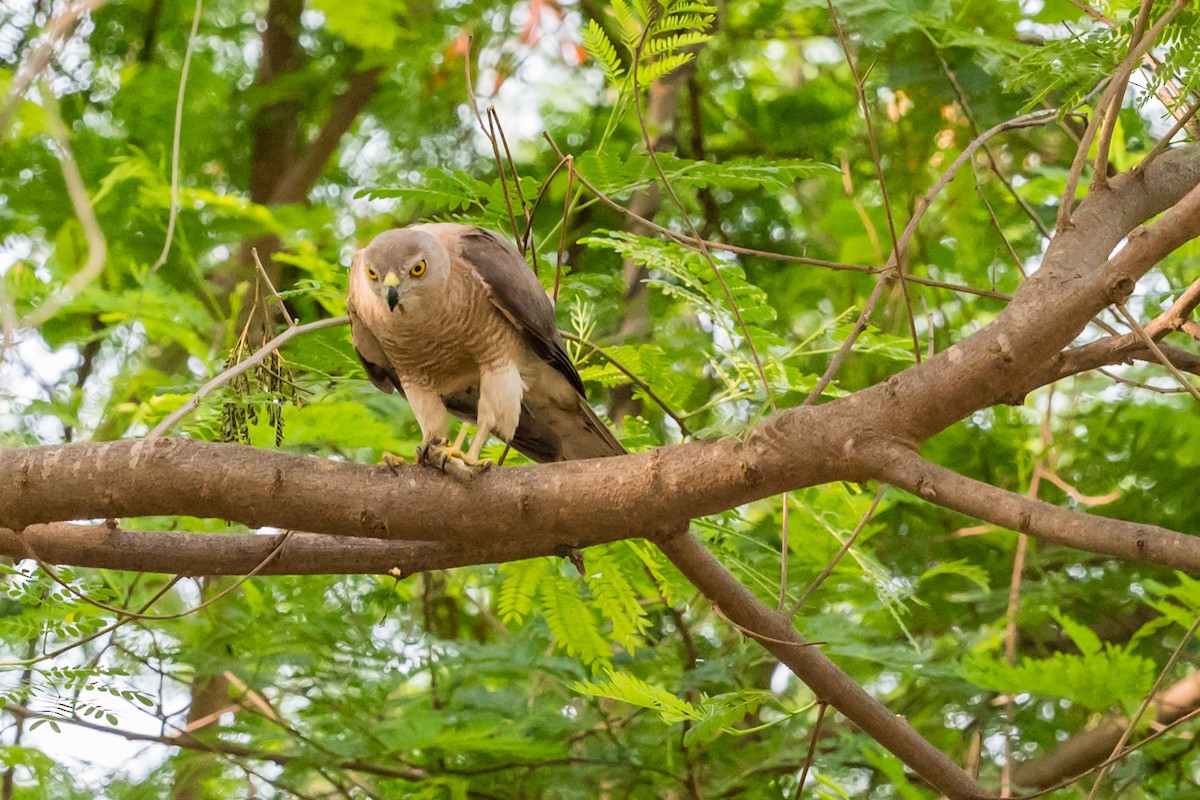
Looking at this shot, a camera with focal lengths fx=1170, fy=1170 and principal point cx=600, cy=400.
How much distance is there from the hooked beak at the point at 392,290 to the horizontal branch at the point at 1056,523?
2.07 metres

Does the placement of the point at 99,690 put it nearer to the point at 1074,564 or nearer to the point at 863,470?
the point at 863,470

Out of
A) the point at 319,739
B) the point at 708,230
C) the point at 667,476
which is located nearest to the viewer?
the point at 667,476

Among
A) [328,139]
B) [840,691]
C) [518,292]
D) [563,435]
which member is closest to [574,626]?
[563,435]

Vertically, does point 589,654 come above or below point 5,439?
below

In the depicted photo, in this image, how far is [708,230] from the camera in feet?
23.1

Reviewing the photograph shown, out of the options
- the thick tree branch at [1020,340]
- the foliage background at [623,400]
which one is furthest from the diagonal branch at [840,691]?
the thick tree branch at [1020,340]

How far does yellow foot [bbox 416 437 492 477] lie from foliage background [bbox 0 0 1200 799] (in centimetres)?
43

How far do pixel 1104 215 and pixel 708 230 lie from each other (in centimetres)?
400

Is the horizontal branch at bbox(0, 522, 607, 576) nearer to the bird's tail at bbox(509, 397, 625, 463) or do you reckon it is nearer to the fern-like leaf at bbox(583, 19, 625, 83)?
the bird's tail at bbox(509, 397, 625, 463)

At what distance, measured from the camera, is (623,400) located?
602 cm

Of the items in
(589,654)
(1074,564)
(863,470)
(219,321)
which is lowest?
(863,470)

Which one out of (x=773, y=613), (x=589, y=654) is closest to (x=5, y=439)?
(x=589, y=654)

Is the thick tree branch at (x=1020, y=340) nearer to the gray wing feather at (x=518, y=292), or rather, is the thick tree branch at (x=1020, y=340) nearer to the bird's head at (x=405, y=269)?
the gray wing feather at (x=518, y=292)

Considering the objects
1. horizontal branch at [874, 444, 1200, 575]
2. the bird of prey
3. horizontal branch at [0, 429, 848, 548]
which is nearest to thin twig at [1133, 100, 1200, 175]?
horizontal branch at [874, 444, 1200, 575]
